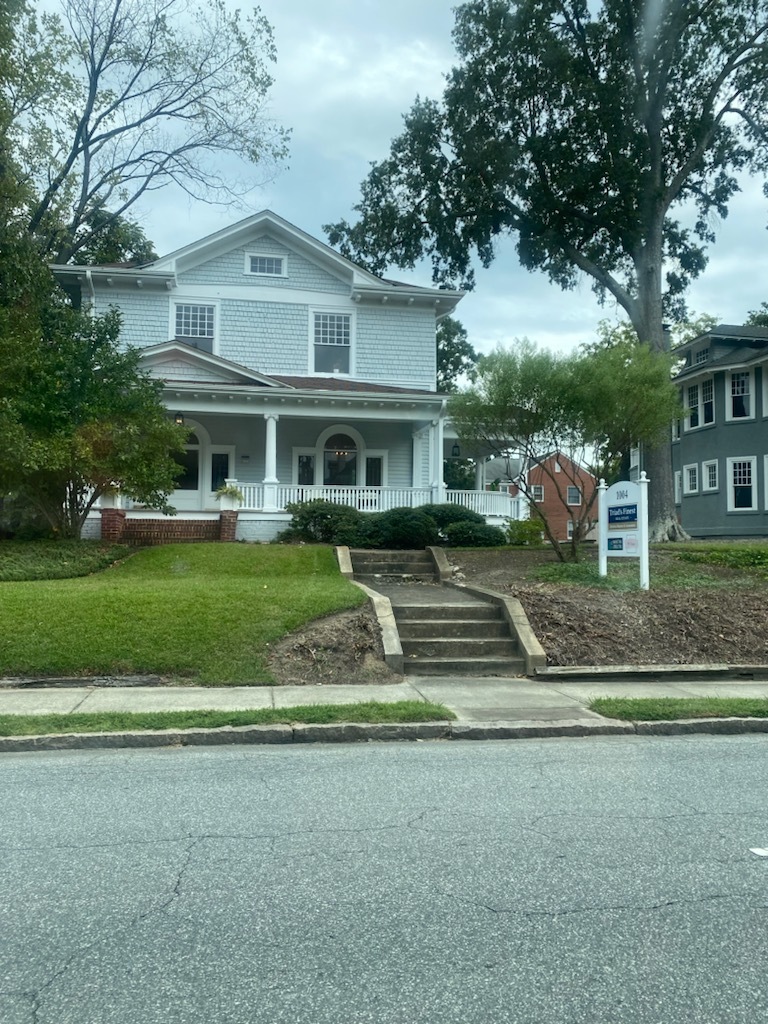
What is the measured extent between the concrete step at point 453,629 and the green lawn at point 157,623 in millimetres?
834

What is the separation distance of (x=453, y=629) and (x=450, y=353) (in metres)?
38.5

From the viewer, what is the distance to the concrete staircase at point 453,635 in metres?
10.6

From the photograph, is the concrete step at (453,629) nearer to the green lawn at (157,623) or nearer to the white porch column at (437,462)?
the green lawn at (157,623)

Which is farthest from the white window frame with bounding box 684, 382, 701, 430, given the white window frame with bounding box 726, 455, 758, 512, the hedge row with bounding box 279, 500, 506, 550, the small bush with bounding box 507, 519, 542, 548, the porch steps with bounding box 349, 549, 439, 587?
the porch steps with bounding box 349, 549, 439, 587

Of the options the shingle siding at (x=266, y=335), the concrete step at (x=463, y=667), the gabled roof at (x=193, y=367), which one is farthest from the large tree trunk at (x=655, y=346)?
the concrete step at (x=463, y=667)

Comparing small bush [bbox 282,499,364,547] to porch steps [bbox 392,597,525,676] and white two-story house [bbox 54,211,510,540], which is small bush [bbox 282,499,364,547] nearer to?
white two-story house [bbox 54,211,510,540]

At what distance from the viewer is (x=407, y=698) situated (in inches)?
349

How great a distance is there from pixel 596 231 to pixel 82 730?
23.5 m

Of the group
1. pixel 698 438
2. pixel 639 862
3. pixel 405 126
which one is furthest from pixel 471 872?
pixel 698 438

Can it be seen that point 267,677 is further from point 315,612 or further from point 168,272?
point 168,272

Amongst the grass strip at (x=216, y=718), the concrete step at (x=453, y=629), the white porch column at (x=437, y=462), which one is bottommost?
the grass strip at (x=216, y=718)

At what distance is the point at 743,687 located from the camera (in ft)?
33.4

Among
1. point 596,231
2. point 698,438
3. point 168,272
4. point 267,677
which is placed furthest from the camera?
point 698,438

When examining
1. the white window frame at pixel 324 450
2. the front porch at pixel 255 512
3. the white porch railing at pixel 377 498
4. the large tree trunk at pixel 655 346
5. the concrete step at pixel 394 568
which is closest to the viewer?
the concrete step at pixel 394 568
